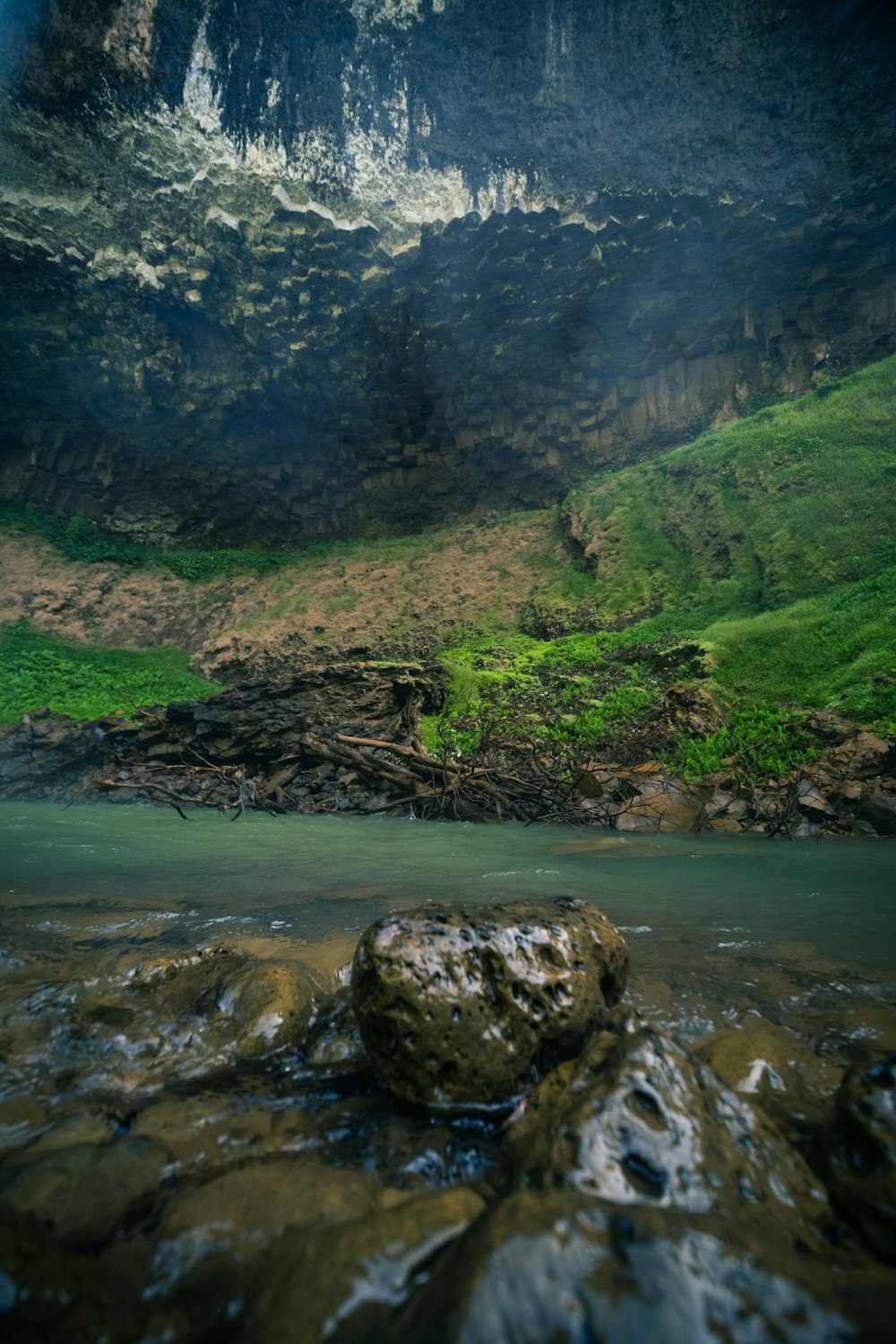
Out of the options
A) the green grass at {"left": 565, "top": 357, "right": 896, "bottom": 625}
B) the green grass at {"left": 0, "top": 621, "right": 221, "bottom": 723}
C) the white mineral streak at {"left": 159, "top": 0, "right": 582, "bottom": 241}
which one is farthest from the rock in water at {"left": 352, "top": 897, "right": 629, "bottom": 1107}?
the white mineral streak at {"left": 159, "top": 0, "right": 582, "bottom": 241}

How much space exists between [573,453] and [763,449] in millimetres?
8713

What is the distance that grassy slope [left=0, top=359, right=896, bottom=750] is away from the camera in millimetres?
8961

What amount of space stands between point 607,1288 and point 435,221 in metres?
25.4

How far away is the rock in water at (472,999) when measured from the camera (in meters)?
1.68

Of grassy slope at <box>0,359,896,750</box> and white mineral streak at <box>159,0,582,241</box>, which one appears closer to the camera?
grassy slope at <box>0,359,896,750</box>

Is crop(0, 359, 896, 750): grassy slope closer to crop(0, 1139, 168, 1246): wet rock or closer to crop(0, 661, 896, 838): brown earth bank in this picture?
crop(0, 661, 896, 838): brown earth bank

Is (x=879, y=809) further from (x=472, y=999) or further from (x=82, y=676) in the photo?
(x=82, y=676)

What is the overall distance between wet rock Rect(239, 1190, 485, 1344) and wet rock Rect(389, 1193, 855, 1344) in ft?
0.20

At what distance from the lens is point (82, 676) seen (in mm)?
18562

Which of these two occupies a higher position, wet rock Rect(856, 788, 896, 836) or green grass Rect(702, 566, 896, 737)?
green grass Rect(702, 566, 896, 737)

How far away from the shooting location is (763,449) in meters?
15.9

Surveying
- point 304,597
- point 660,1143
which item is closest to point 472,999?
point 660,1143

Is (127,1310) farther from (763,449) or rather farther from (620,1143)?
(763,449)

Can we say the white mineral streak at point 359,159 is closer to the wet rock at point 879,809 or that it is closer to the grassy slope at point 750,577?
the grassy slope at point 750,577
